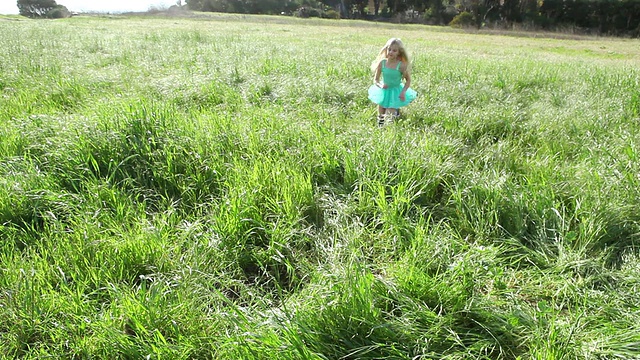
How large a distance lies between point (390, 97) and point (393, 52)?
0.68 meters

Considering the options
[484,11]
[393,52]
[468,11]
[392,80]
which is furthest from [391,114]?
[468,11]

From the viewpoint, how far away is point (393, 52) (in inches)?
199

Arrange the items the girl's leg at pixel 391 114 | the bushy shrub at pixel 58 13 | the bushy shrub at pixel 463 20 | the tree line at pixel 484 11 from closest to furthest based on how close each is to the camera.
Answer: the girl's leg at pixel 391 114 → the tree line at pixel 484 11 → the bushy shrub at pixel 463 20 → the bushy shrub at pixel 58 13

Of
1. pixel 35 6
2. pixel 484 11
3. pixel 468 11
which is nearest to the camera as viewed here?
pixel 484 11

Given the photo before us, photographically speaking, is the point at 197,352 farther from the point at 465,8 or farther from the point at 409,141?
the point at 465,8

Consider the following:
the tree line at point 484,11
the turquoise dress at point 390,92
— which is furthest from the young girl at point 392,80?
→ the tree line at point 484,11

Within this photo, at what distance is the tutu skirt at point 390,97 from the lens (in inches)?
190

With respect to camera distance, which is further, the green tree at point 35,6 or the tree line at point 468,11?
the green tree at point 35,6

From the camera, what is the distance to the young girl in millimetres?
4887

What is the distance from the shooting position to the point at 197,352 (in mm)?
1563

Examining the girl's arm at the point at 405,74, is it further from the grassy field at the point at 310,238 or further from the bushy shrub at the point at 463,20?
the bushy shrub at the point at 463,20

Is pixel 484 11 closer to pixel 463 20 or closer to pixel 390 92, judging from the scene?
A: pixel 463 20

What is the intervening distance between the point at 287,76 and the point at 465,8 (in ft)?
165

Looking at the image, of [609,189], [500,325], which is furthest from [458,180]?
[500,325]
